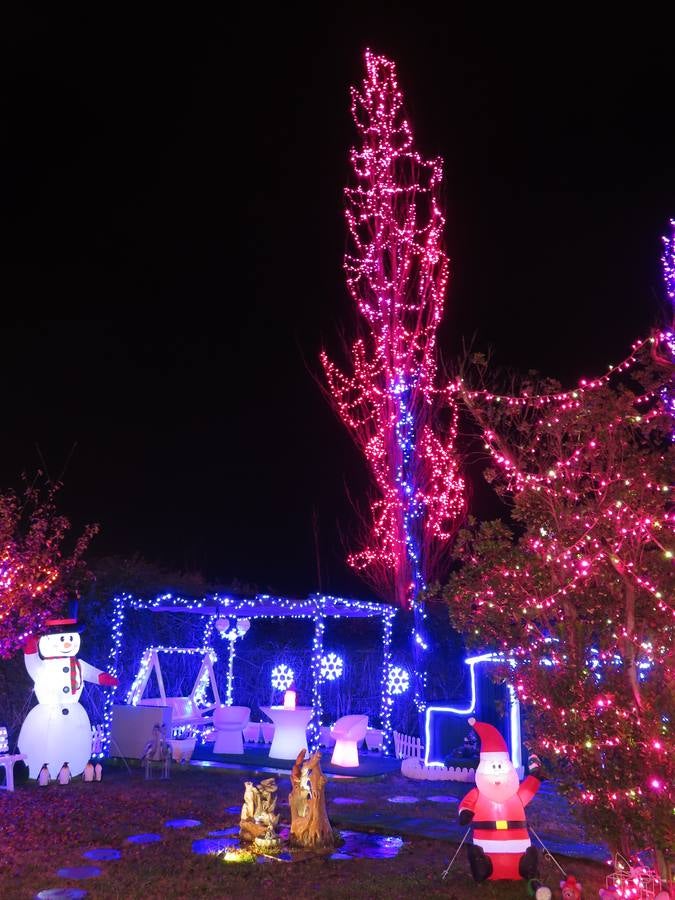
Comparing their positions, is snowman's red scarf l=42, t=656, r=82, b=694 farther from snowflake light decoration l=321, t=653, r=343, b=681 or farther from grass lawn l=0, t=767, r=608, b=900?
snowflake light decoration l=321, t=653, r=343, b=681

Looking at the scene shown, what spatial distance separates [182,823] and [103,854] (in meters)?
1.20

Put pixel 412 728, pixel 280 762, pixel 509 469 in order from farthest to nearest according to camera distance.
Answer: pixel 412 728
pixel 280 762
pixel 509 469

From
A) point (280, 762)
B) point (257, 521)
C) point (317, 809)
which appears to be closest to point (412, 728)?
point (280, 762)

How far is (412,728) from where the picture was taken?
13.2 metres

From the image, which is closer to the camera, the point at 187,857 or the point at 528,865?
the point at 528,865

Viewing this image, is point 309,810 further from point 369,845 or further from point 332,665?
point 332,665


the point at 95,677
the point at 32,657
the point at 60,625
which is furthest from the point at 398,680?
the point at 32,657

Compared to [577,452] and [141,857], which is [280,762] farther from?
[577,452]

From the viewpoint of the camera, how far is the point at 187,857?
21.6ft

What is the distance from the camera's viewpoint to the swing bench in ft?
40.7

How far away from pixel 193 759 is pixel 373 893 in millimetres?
6939

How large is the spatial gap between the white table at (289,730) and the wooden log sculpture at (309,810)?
5079mm

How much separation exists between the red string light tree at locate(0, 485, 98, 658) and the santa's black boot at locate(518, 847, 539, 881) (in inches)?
273

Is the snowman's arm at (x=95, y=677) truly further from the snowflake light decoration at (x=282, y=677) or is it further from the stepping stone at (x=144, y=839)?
the snowflake light decoration at (x=282, y=677)
